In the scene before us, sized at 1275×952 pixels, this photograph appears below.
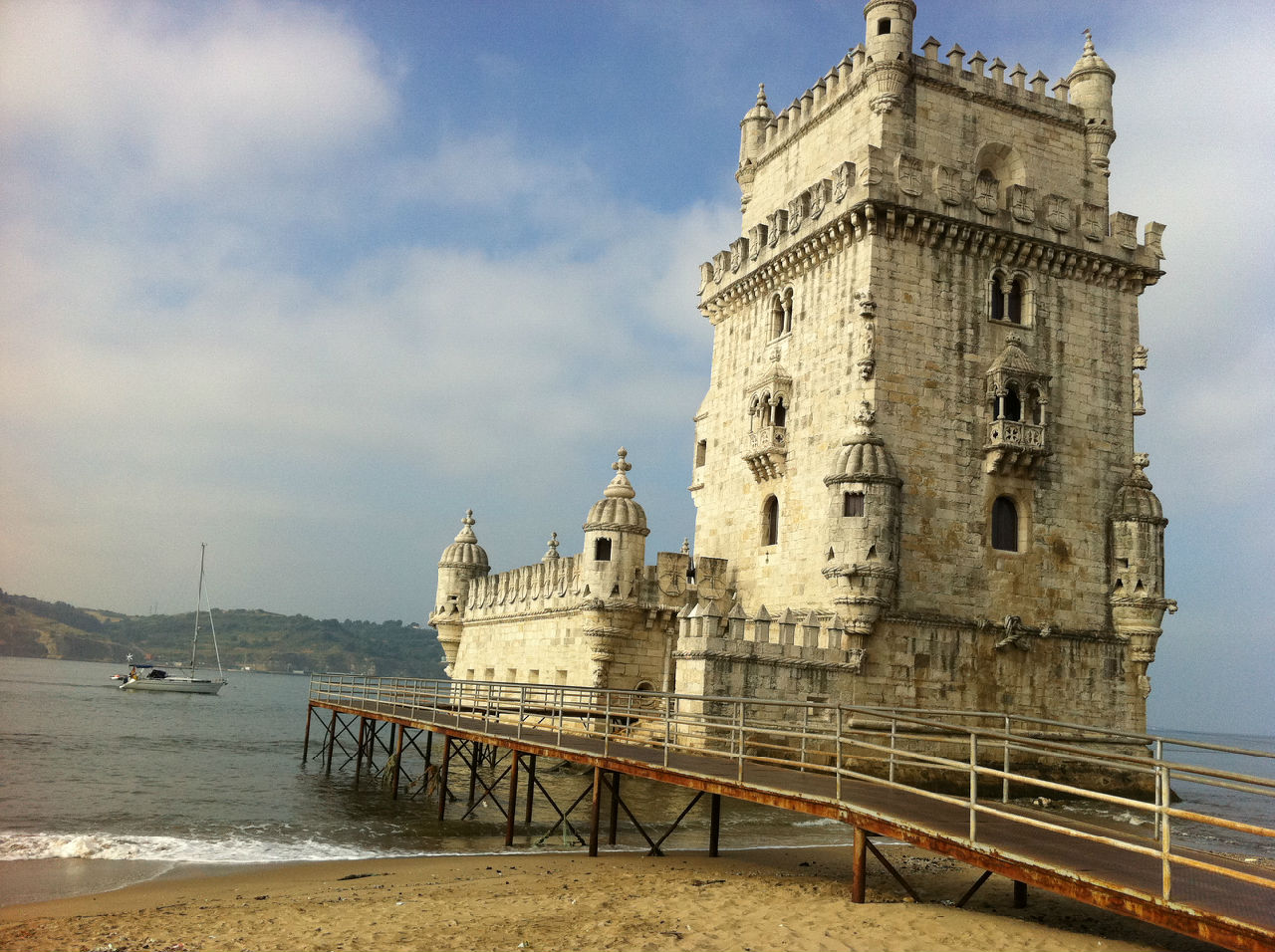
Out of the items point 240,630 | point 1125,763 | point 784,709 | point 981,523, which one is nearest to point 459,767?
point 784,709

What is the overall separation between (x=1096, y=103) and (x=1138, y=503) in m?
11.0

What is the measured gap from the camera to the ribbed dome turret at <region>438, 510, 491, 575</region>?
40.4 m

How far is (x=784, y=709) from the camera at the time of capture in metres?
21.3

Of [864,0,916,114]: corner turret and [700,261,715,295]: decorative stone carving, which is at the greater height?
[864,0,916,114]: corner turret

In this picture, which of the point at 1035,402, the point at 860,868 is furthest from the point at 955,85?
the point at 860,868

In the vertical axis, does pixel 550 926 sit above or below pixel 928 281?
below

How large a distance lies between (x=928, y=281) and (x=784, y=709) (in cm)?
1064

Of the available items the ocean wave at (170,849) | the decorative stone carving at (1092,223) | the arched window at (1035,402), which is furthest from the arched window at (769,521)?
the ocean wave at (170,849)

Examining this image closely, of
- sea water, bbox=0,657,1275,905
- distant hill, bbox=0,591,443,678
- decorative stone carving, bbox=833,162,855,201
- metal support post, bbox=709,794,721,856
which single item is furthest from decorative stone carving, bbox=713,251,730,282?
distant hill, bbox=0,591,443,678

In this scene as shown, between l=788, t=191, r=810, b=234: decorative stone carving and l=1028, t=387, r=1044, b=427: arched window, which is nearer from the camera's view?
l=1028, t=387, r=1044, b=427: arched window

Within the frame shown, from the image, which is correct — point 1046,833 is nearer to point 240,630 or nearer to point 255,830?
point 255,830

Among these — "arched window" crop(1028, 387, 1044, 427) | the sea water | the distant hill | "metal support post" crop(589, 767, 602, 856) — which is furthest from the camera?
the distant hill

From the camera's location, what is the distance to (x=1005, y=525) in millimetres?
24766

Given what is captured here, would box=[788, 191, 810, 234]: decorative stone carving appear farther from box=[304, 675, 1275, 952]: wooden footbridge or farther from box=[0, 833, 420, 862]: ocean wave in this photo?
box=[0, 833, 420, 862]: ocean wave
